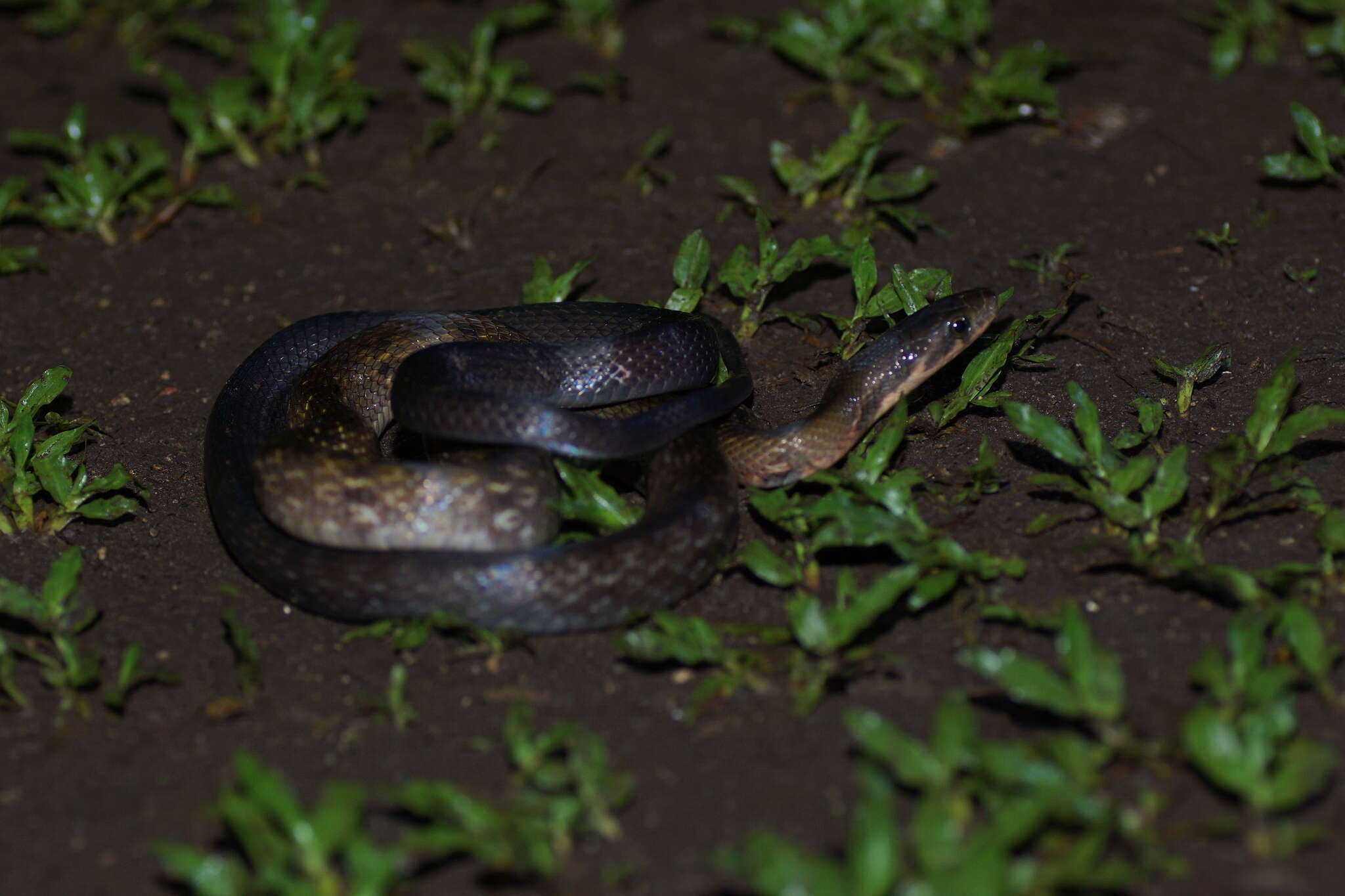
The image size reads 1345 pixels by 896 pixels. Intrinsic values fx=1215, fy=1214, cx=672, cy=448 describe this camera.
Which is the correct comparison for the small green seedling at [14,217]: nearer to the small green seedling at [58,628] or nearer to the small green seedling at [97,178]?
the small green seedling at [97,178]

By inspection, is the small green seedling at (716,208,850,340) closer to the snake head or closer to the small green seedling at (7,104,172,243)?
the snake head

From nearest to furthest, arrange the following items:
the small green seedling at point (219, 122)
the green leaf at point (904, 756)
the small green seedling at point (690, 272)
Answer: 1. the green leaf at point (904, 756)
2. the small green seedling at point (690, 272)
3. the small green seedling at point (219, 122)

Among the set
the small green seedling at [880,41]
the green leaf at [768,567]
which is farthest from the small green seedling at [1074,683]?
the small green seedling at [880,41]

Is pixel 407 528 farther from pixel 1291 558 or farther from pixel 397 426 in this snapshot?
pixel 1291 558

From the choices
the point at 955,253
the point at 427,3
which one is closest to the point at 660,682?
the point at 955,253

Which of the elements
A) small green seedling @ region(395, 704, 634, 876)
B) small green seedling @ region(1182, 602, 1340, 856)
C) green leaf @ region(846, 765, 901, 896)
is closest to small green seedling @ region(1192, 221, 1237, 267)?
small green seedling @ region(1182, 602, 1340, 856)

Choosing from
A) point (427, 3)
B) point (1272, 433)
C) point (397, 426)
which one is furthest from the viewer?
point (427, 3)

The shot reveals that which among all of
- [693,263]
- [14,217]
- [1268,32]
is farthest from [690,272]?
[1268,32]
